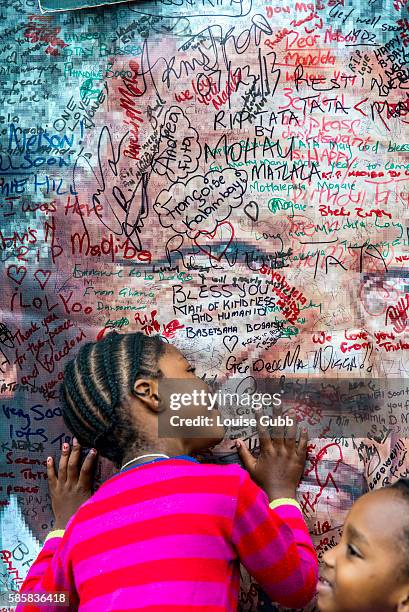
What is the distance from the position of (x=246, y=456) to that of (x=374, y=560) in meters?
0.72

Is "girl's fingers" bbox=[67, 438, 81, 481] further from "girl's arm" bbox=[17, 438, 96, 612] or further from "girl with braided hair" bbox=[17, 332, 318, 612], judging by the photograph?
"girl with braided hair" bbox=[17, 332, 318, 612]

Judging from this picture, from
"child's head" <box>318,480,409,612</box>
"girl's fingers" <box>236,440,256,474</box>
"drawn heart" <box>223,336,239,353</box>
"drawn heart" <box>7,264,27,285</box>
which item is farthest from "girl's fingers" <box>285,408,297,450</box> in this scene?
"drawn heart" <box>7,264,27,285</box>

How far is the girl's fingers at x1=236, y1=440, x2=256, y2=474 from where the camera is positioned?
2270mm

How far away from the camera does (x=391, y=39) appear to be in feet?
7.49

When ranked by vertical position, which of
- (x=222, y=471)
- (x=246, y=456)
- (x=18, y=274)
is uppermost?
(x=18, y=274)

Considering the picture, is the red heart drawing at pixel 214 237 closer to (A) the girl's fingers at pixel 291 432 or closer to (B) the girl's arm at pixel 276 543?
(A) the girl's fingers at pixel 291 432

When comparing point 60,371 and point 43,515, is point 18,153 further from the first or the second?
point 43,515

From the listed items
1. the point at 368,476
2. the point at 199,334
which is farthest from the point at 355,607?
the point at 199,334

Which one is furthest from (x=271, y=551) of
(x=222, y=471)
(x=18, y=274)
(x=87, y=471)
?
(x=18, y=274)

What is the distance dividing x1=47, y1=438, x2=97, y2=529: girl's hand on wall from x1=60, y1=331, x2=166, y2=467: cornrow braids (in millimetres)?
299

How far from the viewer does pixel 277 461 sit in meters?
2.24

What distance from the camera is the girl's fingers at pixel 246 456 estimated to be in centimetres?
227

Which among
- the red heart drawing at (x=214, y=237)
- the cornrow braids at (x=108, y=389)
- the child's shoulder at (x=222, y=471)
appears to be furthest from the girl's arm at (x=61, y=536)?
the red heart drawing at (x=214, y=237)

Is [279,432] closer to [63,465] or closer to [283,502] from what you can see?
[283,502]
